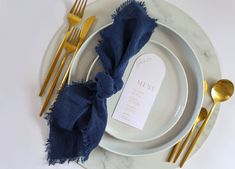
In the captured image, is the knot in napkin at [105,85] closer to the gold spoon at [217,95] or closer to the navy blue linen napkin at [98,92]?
the navy blue linen napkin at [98,92]

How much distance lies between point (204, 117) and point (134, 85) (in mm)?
164

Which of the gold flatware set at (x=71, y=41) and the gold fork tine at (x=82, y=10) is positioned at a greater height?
the gold fork tine at (x=82, y=10)

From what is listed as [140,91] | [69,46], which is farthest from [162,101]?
[69,46]

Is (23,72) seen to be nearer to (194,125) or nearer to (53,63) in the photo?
(53,63)

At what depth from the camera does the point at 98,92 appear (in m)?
0.63

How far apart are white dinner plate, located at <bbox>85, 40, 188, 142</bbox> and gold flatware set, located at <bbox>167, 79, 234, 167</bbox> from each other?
0.05 metres

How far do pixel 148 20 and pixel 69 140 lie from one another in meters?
0.29

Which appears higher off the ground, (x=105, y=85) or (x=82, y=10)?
(x=82, y=10)

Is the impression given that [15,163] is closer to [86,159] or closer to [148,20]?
[86,159]

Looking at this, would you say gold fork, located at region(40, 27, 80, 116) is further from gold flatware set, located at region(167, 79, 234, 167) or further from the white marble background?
gold flatware set, located at region(167, 79, 234, 167)

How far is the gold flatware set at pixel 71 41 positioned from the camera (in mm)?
682

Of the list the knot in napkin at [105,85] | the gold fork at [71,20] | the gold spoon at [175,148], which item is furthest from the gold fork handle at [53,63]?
the gold spoon at [175,148]

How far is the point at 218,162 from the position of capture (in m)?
0.73

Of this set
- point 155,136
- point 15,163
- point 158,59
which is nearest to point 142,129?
point 155,136
